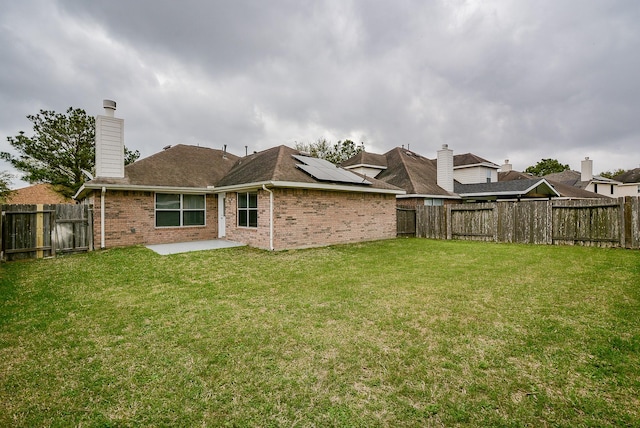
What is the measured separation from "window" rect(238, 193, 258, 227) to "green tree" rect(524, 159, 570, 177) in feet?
188

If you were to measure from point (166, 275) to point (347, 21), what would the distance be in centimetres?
1185

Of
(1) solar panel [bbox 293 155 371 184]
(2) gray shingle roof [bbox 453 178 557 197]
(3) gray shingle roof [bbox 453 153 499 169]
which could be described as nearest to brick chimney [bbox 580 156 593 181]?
(3) gray shingle roof [bbox 453 153 499 169]

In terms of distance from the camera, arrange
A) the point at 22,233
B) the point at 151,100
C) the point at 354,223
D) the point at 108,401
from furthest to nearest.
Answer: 1. the point at 151,100
2. the point at 354,223
3. the point at 22,233
4. the point at 108,401

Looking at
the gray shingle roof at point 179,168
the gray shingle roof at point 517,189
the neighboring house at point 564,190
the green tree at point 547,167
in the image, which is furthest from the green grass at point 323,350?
the green tree at point 547,167

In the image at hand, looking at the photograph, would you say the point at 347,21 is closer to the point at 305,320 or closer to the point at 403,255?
the point at 403,255

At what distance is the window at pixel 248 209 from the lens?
1191 cm

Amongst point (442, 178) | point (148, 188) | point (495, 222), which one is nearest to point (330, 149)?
point (442, 178)

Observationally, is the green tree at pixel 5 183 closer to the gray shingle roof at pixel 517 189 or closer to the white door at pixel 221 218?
the white door at pixel 221 218

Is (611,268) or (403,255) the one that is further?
(403,255)

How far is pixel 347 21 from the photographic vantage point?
39.7 feet

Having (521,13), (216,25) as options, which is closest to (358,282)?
(216,25)

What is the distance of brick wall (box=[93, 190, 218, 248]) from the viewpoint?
11609 mm

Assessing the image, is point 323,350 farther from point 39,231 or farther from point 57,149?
point 57,149

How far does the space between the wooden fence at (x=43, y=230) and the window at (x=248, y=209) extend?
5.62 meters
